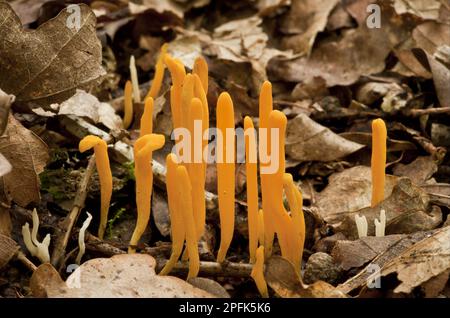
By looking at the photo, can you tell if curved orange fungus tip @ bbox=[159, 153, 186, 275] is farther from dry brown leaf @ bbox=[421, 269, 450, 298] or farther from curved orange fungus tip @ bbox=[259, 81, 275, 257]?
dry brown leaf @ bbox=[421, 269, 450, 298]

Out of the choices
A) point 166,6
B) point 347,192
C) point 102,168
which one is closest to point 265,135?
point 102,168

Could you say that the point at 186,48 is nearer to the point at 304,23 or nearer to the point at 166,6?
the point at 166,6

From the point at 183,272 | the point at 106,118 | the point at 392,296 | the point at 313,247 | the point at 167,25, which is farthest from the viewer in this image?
the point at 167,25

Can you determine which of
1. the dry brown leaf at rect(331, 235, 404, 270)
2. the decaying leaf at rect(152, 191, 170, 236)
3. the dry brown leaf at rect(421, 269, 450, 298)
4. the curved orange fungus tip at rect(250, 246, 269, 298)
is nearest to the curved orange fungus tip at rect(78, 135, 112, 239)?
the decaying leaf at rect(152, 191, 170, 236)

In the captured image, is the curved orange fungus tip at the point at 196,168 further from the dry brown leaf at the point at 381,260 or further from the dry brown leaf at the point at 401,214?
the dry brown leaf at the point at 401,214

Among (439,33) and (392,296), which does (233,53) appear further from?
(392,296)

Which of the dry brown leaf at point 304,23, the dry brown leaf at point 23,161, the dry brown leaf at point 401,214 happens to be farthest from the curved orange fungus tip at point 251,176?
the dry brown leaf at point 304,23

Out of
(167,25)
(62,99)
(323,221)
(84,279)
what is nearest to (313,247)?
(323,221)
